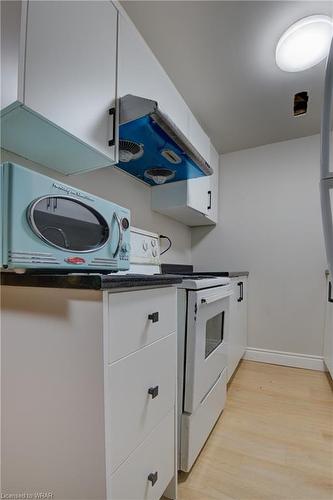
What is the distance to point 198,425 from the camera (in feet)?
3.74

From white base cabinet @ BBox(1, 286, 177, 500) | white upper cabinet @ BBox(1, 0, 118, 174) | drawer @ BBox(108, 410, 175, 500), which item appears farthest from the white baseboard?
white upper cabinet @ BBox(1, 0, 118, 174)

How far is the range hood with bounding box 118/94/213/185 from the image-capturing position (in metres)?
1.04

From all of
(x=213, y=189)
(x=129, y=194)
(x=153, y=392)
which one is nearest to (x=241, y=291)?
(x=213, y=189)

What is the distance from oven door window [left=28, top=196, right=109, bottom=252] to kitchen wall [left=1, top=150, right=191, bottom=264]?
401 millimetres

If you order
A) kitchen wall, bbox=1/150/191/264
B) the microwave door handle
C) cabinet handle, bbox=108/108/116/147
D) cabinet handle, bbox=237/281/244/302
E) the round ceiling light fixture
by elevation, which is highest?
the round ceiling light fixture

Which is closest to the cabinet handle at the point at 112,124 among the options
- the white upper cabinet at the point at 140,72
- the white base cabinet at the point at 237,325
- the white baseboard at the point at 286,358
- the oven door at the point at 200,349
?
the white upper cabinet at the point at 140,72

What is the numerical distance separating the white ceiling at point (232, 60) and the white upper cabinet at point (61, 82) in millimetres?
397

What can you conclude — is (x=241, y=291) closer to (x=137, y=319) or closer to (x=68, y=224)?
(x=137, y=319)

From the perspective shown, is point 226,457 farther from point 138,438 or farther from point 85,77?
point 85,77

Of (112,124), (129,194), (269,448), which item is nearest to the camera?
(112,124)

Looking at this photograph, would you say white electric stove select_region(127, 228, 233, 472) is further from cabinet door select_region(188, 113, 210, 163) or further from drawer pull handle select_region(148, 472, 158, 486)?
cabinet door select_region(188, 113, 210, 163)

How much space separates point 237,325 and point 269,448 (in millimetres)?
867

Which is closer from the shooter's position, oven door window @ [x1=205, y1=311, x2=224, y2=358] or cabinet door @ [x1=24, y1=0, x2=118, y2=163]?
cabinet door @ [x1=24, y1=0, x2=118, y2=163]

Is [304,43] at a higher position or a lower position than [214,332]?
higher
